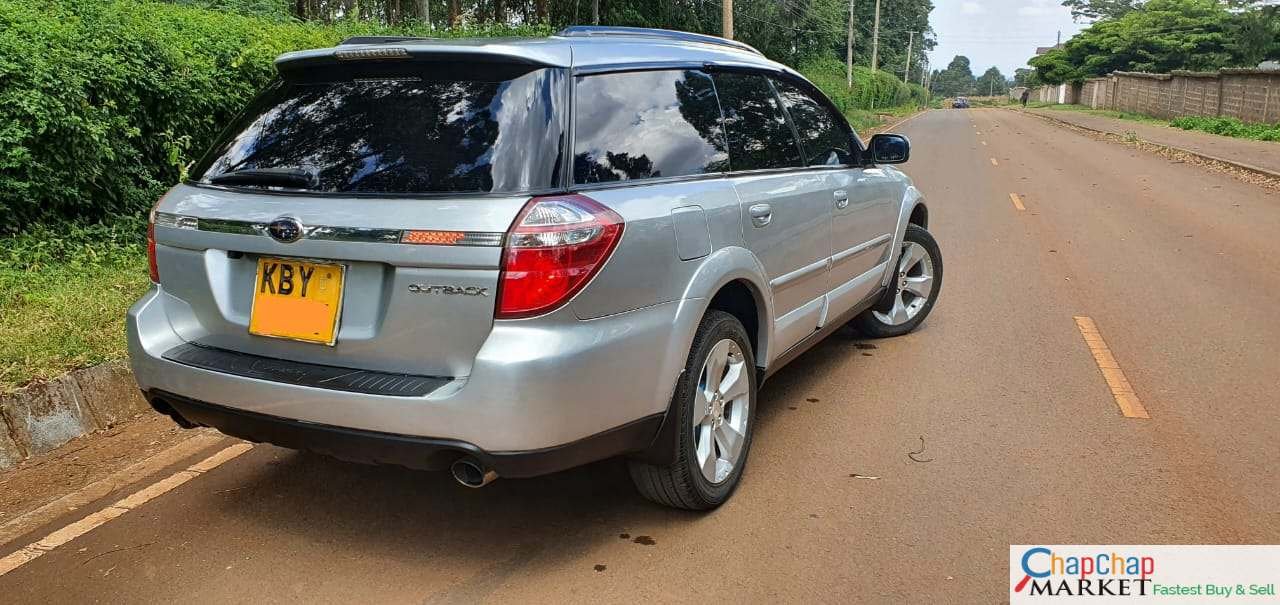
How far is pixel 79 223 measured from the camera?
263 inches

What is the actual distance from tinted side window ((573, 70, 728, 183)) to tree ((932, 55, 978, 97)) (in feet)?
617

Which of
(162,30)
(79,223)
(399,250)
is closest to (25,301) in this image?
(79,223)

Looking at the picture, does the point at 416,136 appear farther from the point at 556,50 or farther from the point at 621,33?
the point at 621,33

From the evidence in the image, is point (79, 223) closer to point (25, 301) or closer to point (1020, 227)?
point (25, 301)

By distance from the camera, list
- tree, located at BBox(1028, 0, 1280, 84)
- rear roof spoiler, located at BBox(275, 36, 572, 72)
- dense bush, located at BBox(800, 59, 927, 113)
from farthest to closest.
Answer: tree, located at BBox(1028, 0, 1280, 84)
dense bush, located at BBox(800, 59, 927, 113)
rear roof spoiler, located at BBox(275, 36, 572, 72)

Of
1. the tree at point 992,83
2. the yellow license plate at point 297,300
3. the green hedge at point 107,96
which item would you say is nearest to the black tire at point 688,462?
the yellow license plate at point 297,300

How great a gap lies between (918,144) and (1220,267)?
65.7ft

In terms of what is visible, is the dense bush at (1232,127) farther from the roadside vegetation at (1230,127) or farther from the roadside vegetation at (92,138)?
the roadside vegetation at (92,138)

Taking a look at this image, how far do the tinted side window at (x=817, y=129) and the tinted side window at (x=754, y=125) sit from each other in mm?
150

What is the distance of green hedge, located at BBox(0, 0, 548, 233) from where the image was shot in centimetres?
589

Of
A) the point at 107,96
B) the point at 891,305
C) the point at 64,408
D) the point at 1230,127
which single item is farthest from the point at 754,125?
the point at 1230,127

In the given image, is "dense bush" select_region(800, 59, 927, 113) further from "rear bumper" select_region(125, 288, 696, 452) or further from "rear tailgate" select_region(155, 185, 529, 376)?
"rear tailgate" select_region(155, 185, 529, 376)

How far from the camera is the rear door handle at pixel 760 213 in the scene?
3686mm

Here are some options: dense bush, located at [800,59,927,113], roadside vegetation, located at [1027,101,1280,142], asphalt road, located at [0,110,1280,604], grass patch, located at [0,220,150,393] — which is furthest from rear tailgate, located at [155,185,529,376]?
roadside vegetation, located at [1027,101,1280,142]
